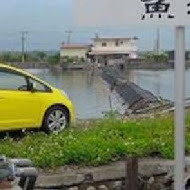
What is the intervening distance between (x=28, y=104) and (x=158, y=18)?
758 centimetres

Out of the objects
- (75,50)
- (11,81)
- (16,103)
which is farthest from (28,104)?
(75,50)

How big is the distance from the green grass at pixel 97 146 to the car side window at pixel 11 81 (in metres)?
2.52

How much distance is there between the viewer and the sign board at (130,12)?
3.71 meters

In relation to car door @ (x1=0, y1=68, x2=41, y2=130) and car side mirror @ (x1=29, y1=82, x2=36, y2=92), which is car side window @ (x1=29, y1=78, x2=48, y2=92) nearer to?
car side mirror @ (x1=29, y1=82, x2=36, y2=92)

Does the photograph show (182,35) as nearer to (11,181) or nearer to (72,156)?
(11,181)

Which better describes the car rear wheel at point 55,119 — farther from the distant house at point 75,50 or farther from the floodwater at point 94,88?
the distant house at point 75,50

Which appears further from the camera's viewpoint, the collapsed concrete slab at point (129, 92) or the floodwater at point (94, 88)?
the collapsed concrete slab at point (129, 92)

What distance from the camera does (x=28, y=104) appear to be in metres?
11.1

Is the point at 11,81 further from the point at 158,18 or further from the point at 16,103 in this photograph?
the point at 158,18

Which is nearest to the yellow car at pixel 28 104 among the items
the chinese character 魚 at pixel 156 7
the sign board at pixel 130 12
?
the sign board at pixel 130 12

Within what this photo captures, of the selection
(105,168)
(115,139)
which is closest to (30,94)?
(115,139)

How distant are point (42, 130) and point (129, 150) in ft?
14.0

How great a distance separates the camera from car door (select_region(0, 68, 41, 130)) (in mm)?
10789

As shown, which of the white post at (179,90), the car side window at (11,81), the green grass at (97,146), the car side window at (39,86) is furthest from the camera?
the car side window at (39,86)
